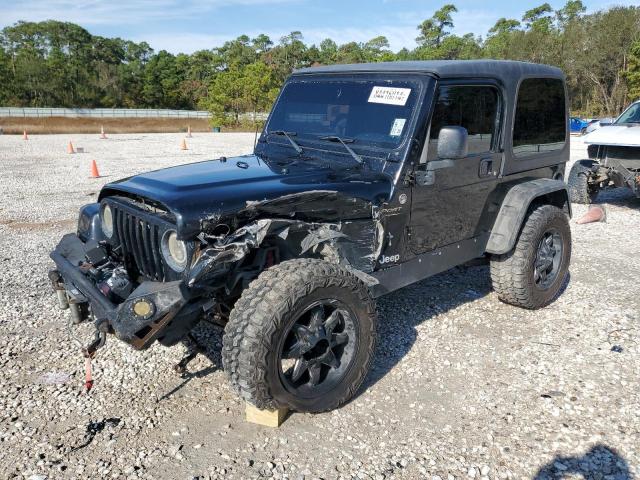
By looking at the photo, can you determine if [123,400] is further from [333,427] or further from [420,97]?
[420,97]

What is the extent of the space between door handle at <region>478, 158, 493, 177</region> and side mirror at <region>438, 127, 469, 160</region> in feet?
1.90

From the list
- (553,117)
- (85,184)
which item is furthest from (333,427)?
(85,184)

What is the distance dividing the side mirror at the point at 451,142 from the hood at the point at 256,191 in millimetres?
431

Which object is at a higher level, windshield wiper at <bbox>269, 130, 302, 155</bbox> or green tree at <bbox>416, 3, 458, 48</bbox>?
green tree at <bbox>416, 3, 458, 48</bbox>

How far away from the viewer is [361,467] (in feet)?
8.98

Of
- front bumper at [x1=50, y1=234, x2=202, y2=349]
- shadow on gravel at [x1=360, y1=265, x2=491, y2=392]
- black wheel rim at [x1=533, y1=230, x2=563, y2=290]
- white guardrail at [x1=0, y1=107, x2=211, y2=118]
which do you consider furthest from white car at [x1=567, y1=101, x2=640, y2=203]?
white guardrail at [x1=0, y1=107, x2=211, y2=118]

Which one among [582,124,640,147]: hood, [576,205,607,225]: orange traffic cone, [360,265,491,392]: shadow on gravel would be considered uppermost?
[582,124,640,147]: hood

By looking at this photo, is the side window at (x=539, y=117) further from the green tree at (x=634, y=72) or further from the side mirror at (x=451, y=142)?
the green tree at (x=634, y=72)

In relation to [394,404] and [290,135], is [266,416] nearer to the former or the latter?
[394,404]

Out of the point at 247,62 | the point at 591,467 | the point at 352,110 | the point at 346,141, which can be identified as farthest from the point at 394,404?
the point at 247,62

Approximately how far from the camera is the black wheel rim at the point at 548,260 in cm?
467

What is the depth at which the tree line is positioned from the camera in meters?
41.9

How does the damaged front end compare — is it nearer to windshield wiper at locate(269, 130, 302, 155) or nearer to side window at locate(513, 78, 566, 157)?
windshield wiper at locate(269, 130, 302, 155)

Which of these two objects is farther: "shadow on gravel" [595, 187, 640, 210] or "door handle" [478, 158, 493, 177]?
"shadow on gravel" [595, 187, 640, 210]
